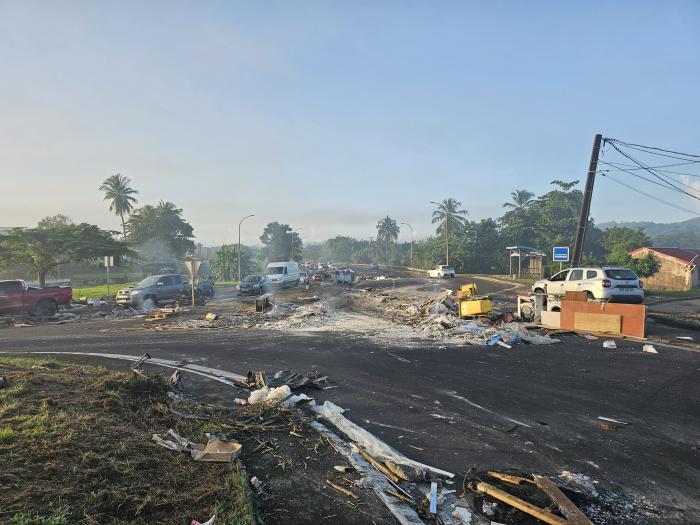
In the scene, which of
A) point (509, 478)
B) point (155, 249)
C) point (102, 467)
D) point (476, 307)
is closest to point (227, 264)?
point (155, 249)

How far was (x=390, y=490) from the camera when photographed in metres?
4.16

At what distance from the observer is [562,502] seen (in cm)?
377

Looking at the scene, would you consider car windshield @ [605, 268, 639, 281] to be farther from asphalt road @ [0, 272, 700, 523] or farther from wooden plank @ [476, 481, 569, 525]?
wooden plank @ [476, 481, 569, 525]

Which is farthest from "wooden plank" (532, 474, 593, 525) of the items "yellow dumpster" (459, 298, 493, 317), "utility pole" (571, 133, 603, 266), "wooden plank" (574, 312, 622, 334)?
"utility pole" (571, 133, 603, 266)

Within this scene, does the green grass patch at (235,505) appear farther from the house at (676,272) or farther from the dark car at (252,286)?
the house at (676,272)

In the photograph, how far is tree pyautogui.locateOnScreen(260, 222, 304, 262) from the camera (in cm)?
8781

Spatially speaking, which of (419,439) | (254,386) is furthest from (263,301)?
(419,439)

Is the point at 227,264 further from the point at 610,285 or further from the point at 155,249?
the point at 610,285

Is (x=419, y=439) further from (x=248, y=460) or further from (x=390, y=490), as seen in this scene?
(x=248, y=460)

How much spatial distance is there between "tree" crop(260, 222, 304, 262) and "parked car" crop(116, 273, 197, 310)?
61.1 m

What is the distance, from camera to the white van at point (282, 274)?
115 ft

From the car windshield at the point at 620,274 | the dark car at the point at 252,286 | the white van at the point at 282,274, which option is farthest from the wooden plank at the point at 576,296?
the white van at the point at 282,274

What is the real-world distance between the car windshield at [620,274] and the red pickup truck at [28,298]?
25951mm

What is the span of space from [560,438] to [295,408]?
387 centimetres
